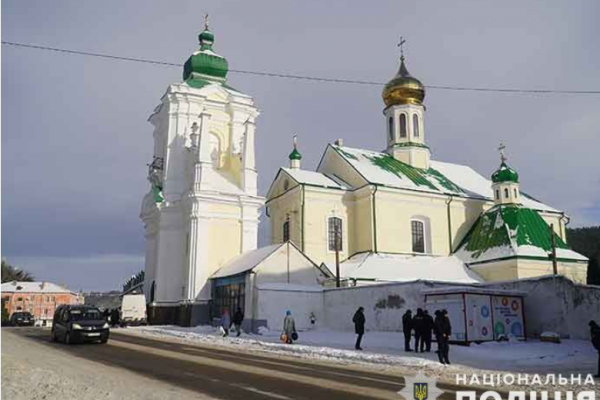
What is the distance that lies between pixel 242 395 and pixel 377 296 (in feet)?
58.4

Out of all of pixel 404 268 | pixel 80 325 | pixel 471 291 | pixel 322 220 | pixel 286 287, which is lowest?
pixel 80 325

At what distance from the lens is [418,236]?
40.1 meters

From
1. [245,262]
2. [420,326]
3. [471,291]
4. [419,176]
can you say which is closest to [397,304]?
[471,291]

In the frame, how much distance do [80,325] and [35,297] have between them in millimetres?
87781

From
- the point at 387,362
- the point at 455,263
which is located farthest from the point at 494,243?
→ the point at 387,362

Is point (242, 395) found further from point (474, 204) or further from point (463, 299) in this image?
point (474, 204)

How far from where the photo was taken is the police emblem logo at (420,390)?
10.1 metres

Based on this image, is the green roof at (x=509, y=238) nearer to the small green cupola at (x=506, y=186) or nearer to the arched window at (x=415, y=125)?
the small green cupola at (x=506, y=186)

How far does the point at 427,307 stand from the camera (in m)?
23.4

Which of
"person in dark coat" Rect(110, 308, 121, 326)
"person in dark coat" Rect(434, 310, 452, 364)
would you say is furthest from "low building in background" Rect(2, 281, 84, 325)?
"person in dark coat" Rect(434, 310, 452, 364)

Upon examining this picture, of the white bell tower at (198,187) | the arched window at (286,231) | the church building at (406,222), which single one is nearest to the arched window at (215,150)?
the white bell tower at (198,187)

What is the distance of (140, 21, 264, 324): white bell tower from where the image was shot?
3656 centimetres

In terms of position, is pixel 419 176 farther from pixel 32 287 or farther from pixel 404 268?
pixel 32 287

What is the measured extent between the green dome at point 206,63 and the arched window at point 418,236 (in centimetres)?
1856
